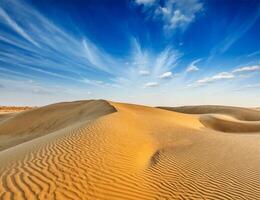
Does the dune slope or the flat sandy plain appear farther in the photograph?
the dune slope

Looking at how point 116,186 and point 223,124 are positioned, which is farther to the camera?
point 223,124

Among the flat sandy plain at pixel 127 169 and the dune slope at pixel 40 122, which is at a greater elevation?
the dune slope at pixel 40 122

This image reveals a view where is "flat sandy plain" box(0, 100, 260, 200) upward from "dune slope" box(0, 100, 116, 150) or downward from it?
downward

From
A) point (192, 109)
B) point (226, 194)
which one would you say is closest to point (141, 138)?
point (226, 194)

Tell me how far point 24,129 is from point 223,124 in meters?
20.5

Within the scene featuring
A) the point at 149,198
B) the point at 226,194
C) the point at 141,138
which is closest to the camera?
the point at 149,198

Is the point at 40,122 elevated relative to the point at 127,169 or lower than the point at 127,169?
elevated

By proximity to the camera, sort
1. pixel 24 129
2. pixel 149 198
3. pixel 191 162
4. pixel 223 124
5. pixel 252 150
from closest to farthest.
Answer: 1. pixel 149 198
2. pixel 191 162
3. pixel 252 150
4. pixel 24 129
5. pixel 223 124

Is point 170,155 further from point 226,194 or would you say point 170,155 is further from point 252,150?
point 252,150

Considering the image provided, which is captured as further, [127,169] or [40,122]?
[40,122]

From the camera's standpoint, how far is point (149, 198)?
4785 millimetres

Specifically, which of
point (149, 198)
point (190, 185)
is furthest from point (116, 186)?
point (190, 185)

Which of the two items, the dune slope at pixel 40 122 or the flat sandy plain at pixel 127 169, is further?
the dune slope at pixel 40 122

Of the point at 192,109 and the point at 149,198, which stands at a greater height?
the point at 192,109
